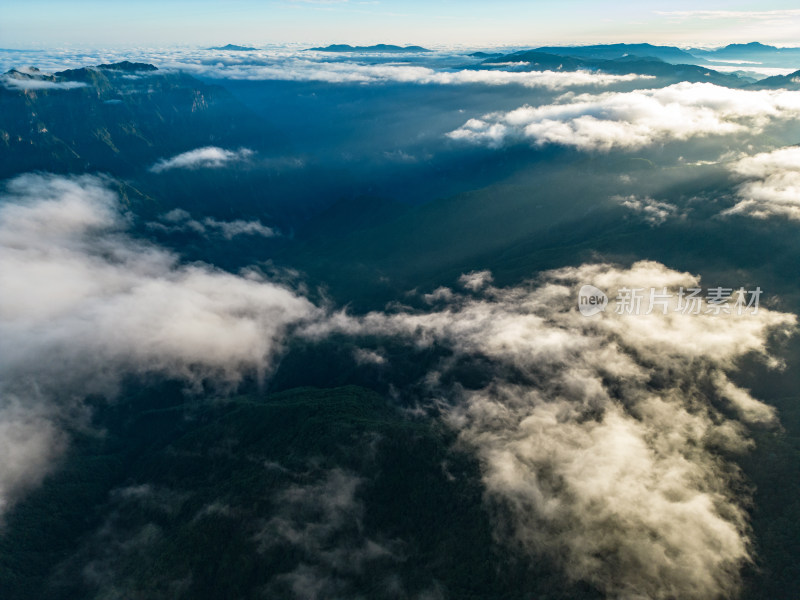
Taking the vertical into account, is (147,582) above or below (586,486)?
below

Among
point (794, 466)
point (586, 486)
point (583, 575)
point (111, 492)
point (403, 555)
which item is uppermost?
point (794, 466)

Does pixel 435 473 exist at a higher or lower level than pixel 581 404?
lower

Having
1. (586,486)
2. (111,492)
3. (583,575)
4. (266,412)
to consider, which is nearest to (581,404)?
(586,486)

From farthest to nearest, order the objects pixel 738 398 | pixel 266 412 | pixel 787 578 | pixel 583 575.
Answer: pixel 266 412 → pixel 738 398 → pixel 583 575 → pixel 787 578

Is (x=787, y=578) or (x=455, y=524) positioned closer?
(x=787, y=578)

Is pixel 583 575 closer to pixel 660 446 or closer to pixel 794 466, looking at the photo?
pixel 660 446

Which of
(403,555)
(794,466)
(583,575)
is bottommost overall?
(403,555)

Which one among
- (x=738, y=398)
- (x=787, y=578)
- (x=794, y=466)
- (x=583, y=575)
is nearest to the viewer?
(x=787, y=578)

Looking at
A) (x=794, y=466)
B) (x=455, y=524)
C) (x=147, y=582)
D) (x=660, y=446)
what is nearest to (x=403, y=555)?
(x=455, y=524)

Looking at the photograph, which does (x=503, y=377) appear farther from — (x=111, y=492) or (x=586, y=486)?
(x=111, y=492)
